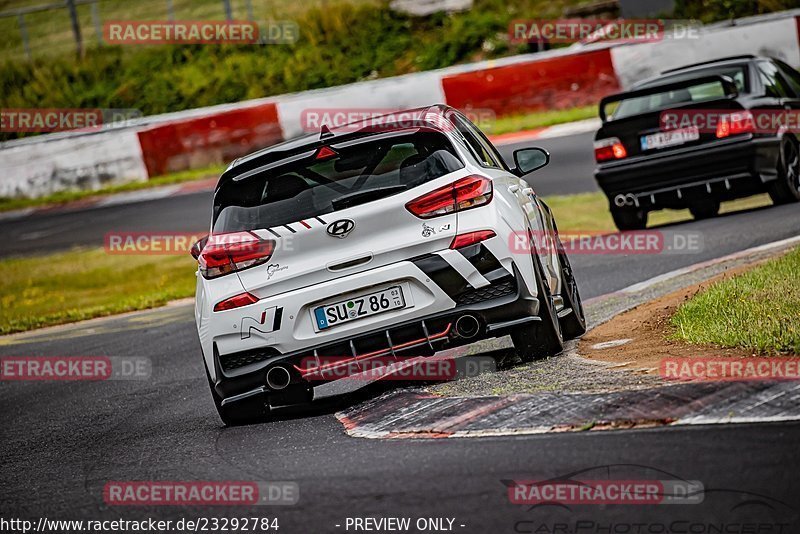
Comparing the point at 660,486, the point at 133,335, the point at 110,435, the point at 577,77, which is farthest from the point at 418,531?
the point at 577,77

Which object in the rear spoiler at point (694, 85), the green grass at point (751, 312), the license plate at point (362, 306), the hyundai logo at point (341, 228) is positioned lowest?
the green grass at point (751, 312)

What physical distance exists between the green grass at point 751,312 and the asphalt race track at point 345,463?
4.81 feet

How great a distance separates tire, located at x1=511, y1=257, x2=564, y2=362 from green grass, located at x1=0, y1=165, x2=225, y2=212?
18934mm

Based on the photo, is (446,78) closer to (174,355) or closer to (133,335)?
(133,335)

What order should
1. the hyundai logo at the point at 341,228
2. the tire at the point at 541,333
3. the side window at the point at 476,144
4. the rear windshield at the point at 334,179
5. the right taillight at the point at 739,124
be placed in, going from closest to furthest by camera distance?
the hyundai logo at the point at 341,228, the rear windshield at the point at 334,179, the tire at the point at 541,333, the side window at the point at 476,144, the right taillight at the point at 739,124

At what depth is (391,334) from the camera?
6.90m

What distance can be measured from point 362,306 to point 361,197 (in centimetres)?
56

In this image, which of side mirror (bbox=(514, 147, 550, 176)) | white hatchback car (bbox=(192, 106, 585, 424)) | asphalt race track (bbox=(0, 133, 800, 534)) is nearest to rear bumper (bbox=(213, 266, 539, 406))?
white hatchback car (bbox=(192, 106, 585, 424))

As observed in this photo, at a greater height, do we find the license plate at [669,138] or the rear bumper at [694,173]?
the license plate at [669,138]

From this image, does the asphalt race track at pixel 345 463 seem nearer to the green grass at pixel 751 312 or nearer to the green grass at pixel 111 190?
the green grass at pixel 751 312

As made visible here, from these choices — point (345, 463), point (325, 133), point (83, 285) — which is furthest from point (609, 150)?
point (345, 463)

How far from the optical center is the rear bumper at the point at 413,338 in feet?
22.7

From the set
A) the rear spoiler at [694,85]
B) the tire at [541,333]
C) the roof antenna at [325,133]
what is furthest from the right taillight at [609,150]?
the roof antenna at [325,133]

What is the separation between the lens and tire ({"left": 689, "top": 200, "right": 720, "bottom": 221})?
49.8ft
